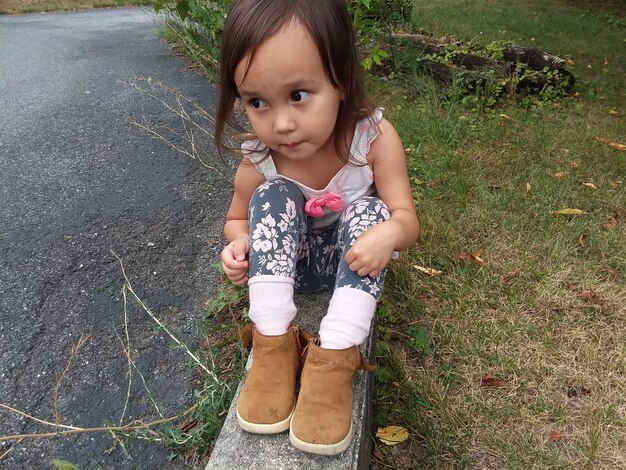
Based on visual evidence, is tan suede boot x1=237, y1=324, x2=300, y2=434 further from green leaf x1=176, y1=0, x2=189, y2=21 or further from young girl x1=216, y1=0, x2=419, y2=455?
green leaf x1=176, y1=0, x2=189, y2=21

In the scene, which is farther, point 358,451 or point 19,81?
point 19,81

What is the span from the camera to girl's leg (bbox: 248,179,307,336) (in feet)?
4.48

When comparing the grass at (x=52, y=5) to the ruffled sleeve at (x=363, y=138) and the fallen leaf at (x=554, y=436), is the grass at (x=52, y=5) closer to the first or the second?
the ruffled sleeve at (x=363, y=138)

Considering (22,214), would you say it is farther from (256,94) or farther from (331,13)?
(331,13)

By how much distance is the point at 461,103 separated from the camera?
388cm

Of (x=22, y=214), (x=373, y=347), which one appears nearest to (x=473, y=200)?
(x=373, y=347)

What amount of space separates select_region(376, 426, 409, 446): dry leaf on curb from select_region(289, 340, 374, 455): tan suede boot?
0.96 feet

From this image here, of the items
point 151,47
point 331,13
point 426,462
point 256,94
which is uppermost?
point 331,13

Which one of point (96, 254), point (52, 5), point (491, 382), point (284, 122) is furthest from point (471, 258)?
point (52, 5)

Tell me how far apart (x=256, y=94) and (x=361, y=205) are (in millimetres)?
439

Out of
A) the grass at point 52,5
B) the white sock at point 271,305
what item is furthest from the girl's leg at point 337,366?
the grass at point 52,5

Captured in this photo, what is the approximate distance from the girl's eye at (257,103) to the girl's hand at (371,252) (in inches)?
17.3

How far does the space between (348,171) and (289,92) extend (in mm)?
371

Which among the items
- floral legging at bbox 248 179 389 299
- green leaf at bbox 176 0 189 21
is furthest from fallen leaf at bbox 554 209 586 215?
green leaf at bbox 176 0 189 21
